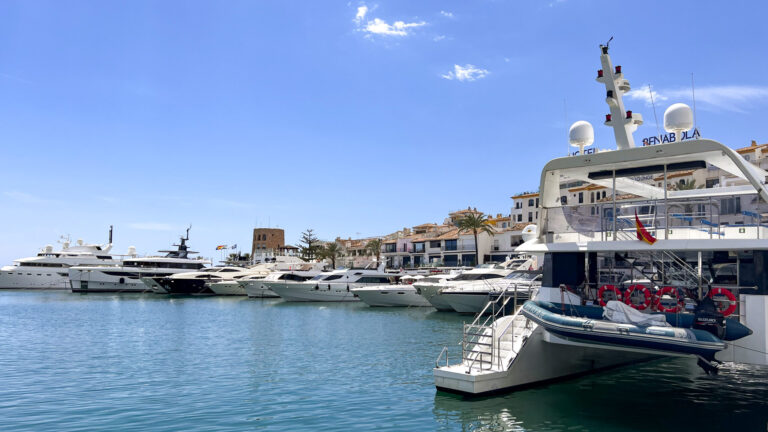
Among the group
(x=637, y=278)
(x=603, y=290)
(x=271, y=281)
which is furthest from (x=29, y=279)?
(x=603, y=290)

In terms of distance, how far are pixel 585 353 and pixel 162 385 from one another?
13.2 meters

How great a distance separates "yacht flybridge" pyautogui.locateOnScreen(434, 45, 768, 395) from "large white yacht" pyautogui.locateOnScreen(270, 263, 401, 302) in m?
37.2

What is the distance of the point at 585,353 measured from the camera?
57.4 ft

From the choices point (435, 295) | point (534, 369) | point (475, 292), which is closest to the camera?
point (534, 369)

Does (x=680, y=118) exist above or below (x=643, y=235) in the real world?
above

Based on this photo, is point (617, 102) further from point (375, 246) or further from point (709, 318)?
point (375, 246)

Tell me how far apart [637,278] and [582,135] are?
523cm

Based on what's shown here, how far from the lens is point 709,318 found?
12.7 m

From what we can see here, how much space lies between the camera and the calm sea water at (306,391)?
13.1 m

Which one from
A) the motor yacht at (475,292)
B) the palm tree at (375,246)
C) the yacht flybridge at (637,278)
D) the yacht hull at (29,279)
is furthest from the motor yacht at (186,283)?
the yacht flybridge at (637,278)

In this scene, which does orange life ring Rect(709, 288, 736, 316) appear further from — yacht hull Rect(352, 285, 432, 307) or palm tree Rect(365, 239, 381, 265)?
palm tree Rect(365, 239, 381, 265)

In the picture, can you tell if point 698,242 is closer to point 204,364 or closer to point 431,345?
point 431,345

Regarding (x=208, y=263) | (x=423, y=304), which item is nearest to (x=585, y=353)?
(x=423, y=304)

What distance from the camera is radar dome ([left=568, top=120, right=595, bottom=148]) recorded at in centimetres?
1630
